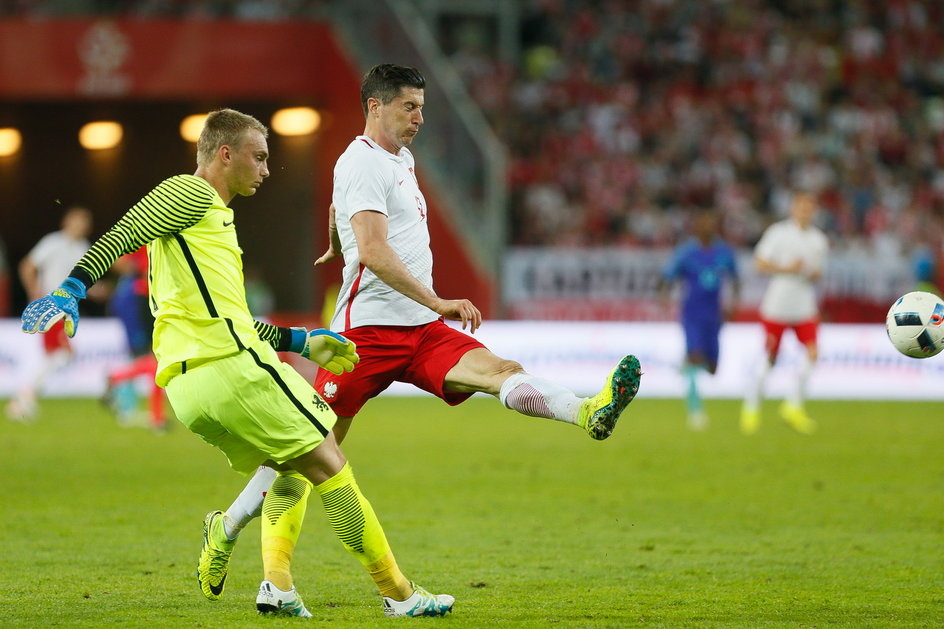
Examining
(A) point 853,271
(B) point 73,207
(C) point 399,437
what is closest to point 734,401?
(A) point 853,271

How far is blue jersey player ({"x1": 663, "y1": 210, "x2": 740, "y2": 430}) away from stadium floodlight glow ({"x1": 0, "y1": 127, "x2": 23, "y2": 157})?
14.3m

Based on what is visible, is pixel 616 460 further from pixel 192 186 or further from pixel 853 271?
pixel 853 271

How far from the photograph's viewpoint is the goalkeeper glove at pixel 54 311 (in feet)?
15.1

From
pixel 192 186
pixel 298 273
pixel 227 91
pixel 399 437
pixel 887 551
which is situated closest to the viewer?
pixel 192 186

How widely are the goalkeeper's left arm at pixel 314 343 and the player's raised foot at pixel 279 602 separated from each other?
95 cm

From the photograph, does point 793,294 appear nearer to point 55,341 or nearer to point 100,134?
point 55,341

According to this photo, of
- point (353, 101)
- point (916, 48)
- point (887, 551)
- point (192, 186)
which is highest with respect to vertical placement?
point (916, 48)

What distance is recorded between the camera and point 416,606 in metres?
5.39

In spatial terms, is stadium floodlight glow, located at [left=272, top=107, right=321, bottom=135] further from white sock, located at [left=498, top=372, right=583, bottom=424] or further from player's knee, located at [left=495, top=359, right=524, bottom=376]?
white sock, located at [left=498, top=372, right=583, bottom=424]

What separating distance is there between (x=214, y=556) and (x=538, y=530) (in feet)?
9.33

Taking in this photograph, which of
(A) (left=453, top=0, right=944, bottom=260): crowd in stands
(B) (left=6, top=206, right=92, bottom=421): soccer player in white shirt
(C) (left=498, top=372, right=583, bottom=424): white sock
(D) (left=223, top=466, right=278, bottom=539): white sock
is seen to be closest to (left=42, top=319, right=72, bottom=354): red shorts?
(B) (left=6, top=206, right=92, bottom=421): soccer player in white shirt

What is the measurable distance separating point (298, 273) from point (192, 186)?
67.2ft

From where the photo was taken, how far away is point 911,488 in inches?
388

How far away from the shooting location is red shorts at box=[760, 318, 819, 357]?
14.9 metres
